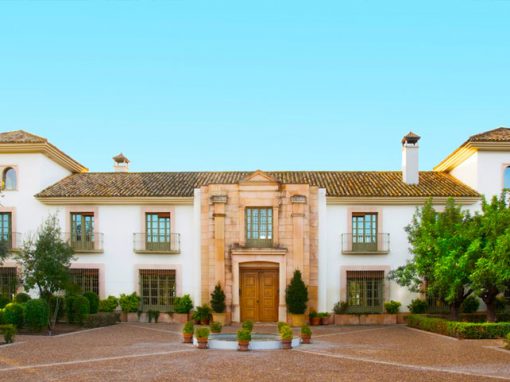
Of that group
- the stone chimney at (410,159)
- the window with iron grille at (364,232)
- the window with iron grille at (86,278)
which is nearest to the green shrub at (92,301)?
the window with iron grille at (86,278)

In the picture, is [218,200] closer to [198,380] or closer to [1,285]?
[1,285]

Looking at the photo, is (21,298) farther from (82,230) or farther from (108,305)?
(82,230)

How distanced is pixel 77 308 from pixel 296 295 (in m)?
8.90

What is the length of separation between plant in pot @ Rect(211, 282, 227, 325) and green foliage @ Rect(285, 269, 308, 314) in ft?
8.78

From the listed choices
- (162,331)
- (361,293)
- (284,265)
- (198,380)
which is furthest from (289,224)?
(198,380)

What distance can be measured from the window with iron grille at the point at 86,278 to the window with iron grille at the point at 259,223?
7374 millimetres

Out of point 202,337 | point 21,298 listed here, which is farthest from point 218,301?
point 21,298

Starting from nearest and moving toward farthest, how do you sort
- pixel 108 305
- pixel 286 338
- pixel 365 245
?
pixel 286 338
pixel 108 305
pixel 365 245

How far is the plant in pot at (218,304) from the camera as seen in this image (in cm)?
2552

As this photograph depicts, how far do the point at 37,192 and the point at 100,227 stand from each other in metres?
3.47

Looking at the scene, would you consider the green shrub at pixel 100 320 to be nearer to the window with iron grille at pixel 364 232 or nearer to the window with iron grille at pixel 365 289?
the window with iron grille at pixel 365 289

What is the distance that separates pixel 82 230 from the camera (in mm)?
28328

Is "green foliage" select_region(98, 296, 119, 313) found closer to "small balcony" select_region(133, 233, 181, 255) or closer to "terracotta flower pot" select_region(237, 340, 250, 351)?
"small balcony" select_region(133, 233, 181, 255)

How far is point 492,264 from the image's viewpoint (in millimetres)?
20562
